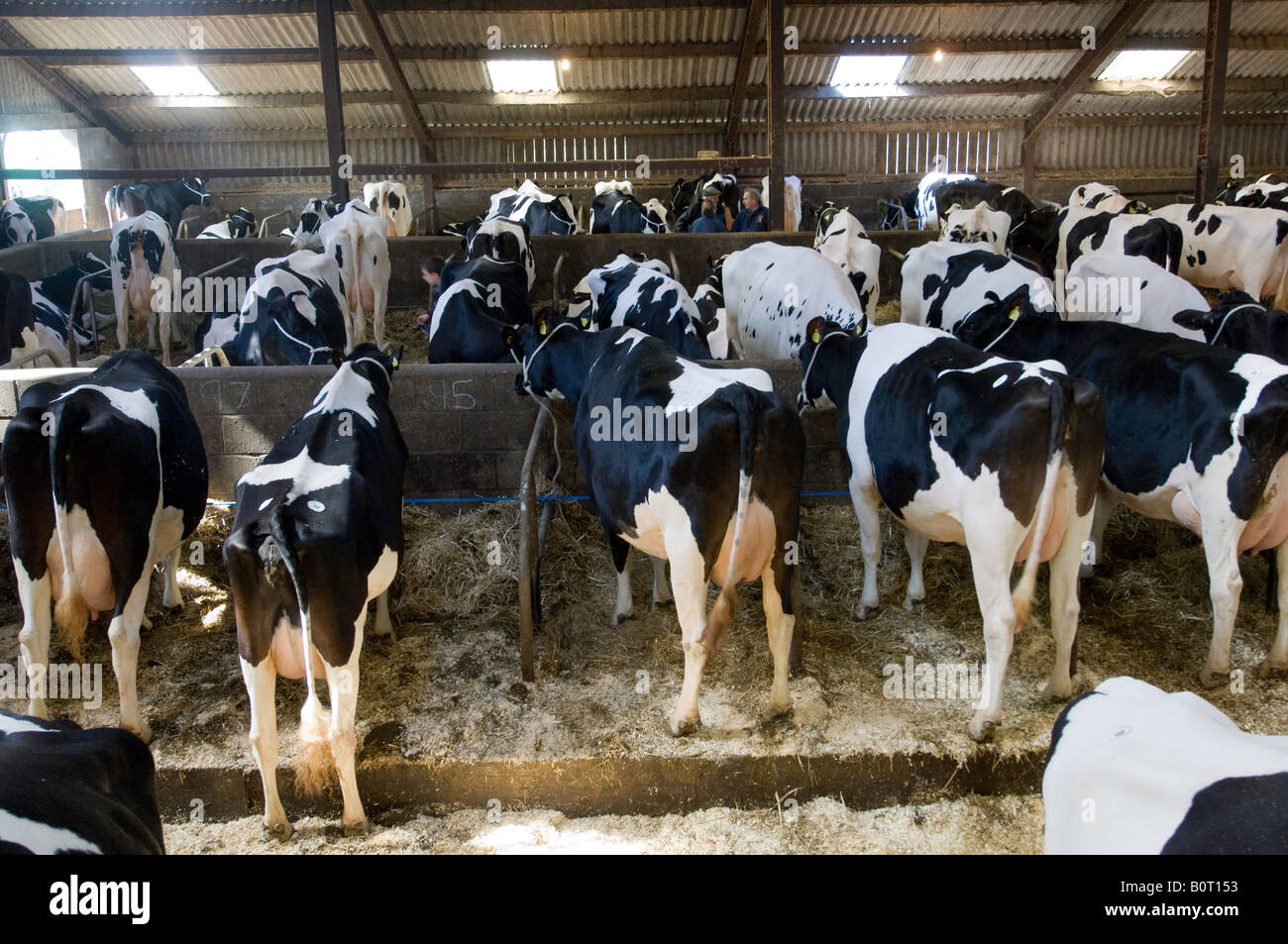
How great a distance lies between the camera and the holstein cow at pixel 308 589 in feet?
13.1

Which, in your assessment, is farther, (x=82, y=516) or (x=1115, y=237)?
(x=1115, y=237)

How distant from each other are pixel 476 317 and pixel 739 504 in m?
4.59

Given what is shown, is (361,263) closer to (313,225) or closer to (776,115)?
(313,225)

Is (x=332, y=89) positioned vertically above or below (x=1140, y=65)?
below

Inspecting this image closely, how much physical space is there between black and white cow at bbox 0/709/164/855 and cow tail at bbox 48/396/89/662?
6.23ft

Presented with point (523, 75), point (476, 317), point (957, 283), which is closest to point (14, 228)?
point (523, 75)

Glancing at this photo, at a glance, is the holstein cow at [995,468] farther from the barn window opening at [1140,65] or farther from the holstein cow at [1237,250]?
the barn window opening at [1140,65]

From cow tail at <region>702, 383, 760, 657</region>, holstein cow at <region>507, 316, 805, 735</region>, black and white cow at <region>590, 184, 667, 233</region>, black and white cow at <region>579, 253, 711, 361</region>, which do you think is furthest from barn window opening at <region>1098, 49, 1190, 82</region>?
cow tail at <region>702, 383, 760, 657</region>

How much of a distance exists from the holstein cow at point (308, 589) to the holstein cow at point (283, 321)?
344 cm

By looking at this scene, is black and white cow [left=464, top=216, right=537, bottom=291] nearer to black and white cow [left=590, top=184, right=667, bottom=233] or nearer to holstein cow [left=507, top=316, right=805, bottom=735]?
black and white cow [left=590, top=184, right=667, bottom=233]

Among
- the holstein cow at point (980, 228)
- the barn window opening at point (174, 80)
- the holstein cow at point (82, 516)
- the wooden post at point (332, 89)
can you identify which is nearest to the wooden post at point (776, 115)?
the holstein cow at point (980, 228)

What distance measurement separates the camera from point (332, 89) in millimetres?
12266

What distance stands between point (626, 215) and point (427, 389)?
9060 mm

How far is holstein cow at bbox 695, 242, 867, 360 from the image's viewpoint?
813 centimetres
